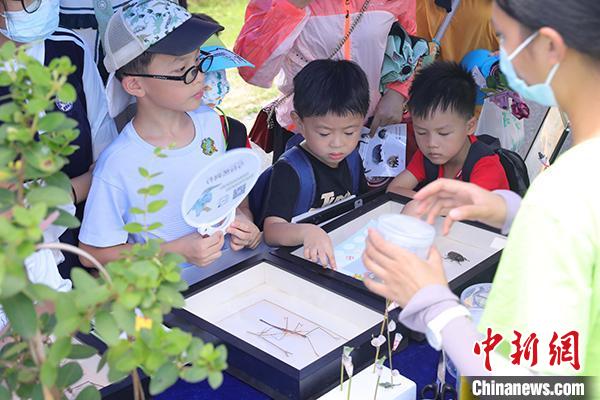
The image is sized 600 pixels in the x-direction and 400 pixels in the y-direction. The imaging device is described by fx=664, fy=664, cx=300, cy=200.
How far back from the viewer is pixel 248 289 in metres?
1.79

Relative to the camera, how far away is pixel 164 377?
843 mm

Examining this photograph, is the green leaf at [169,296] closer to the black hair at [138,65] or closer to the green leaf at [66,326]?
the green leaf at [66,326]

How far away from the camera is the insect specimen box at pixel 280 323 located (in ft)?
4.50

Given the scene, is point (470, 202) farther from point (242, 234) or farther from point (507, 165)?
point (507, 165)

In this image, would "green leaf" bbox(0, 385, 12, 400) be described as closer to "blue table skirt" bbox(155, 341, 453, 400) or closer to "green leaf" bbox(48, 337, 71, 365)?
"green leaf" bbox(48, 337, 71, 365)

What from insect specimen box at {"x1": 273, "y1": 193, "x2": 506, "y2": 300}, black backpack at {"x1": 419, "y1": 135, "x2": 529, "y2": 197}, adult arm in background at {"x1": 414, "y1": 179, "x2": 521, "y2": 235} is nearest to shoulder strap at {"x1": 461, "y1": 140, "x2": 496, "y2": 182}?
black backpack at {"x1": 419, "y1": 135, "x2": 529, "y2": 197}

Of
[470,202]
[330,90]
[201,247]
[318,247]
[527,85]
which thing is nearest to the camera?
[527,85]

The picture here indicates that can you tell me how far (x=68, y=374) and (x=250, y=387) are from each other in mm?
562

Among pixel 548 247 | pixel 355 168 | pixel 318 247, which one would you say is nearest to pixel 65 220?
pixel 548 247

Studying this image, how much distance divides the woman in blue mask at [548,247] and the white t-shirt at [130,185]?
97 centimetres

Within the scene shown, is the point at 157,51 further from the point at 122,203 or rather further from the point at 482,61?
the point at 482,61

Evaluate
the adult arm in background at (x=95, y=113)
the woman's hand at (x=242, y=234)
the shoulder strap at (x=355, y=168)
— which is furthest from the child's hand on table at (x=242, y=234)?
the shoulder strap at (x=355, y=168)

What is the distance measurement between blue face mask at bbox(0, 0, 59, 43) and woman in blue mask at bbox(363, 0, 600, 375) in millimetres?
1217

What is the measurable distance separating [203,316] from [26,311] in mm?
894
